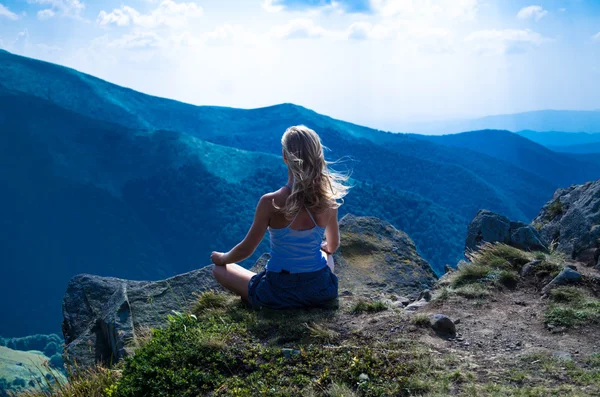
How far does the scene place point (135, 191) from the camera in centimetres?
8494

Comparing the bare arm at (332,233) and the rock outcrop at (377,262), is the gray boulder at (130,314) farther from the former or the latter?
the rock outcrop at (377,262)

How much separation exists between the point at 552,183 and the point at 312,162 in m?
117

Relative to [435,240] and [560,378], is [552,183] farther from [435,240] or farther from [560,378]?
[560,378]

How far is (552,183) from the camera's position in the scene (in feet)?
358

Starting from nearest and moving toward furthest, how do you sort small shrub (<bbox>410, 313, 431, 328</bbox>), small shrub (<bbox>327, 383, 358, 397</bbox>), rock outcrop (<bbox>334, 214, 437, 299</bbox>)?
small shrub (<bbox>327, 383, 358, 397</bbox>) < small shrub (<bbox>410, 313, 431, 328</bbox>) < rock outcrop (<bbox>334, 214, 437, 299</bbox>)

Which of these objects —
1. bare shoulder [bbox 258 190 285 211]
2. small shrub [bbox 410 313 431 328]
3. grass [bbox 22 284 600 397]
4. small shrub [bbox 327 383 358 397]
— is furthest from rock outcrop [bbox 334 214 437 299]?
small shrub [bbox 327 383 358 397]

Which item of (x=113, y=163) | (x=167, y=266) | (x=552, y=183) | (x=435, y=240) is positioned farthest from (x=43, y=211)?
(x=552, y=183)

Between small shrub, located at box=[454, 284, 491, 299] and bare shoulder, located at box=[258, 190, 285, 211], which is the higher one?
bare shoulder, located at box=[258, 190, 285, 211]

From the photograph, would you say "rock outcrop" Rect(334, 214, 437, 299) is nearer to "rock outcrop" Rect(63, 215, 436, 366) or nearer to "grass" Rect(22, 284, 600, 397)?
"rock outcrop" Rect(63, 215, 436, 366)

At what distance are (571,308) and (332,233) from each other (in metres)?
2.92

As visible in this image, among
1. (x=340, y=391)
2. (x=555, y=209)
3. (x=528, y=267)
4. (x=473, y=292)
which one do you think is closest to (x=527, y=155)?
(x=555, y=209)

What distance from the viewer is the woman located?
209 inches

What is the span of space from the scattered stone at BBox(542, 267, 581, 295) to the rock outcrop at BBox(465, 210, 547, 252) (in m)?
2.25

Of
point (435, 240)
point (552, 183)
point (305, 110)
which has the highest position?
point (305, 110)
